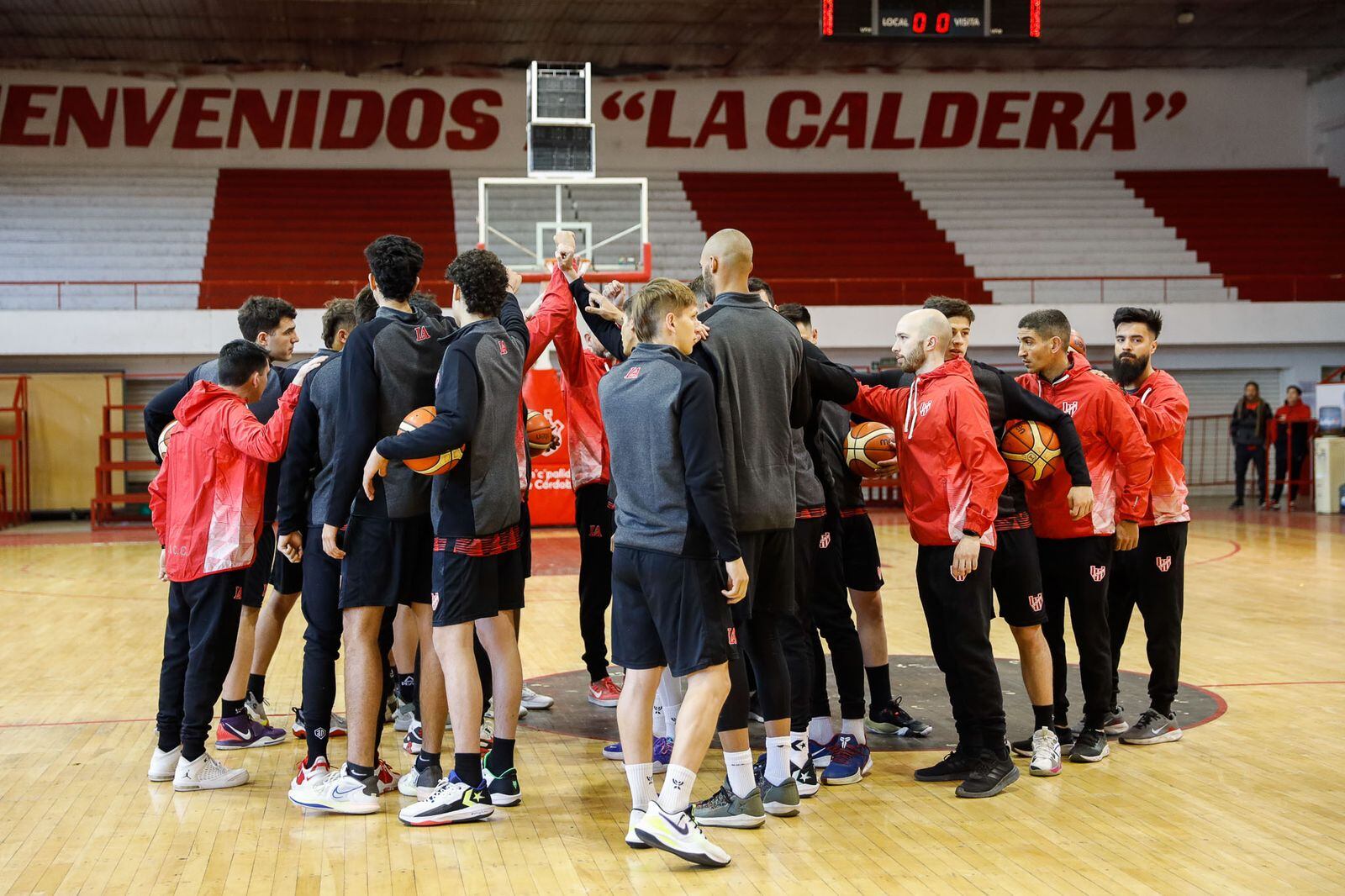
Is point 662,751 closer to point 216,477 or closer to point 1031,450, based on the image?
point 1031,450

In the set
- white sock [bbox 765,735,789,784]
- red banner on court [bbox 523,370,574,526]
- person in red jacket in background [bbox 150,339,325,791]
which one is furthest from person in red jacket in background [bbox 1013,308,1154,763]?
red banner on court [bbox 523,370,574,526]

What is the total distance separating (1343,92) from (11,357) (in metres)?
22.9

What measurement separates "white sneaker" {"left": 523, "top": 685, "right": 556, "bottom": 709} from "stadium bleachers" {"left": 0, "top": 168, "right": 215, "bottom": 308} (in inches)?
551

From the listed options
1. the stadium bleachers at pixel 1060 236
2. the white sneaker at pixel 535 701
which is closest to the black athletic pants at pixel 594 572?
the white sneaker at pixel 535 701

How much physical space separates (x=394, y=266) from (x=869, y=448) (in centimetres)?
197

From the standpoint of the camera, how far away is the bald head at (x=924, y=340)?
176 inches

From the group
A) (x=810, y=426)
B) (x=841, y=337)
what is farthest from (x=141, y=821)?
(x=841, y=337)

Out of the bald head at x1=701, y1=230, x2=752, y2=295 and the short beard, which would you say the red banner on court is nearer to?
the short beard

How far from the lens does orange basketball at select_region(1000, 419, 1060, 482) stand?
461 centimetres

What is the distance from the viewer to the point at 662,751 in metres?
4.76

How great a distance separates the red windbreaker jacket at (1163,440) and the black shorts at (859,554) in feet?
3.85

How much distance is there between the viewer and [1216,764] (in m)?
4.60

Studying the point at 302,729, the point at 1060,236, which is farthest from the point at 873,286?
the point at 302,729

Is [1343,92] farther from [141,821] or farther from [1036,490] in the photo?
[141,821]
